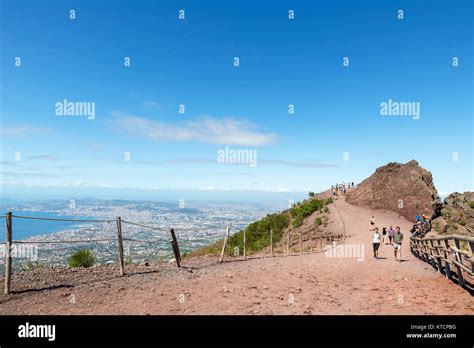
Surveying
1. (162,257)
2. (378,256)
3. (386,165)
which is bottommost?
(378,256)

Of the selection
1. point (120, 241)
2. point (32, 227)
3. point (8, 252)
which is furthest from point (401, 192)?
point (32, 227)

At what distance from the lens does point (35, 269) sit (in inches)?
470

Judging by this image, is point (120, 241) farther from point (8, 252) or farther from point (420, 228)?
point (420, 228)

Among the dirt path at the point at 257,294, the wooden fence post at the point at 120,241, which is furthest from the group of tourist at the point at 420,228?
the wooden fence post at the point at 120,241

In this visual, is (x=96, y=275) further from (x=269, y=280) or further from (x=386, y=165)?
(x=386, y=165)

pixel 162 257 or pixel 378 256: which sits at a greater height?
pixel 162 257

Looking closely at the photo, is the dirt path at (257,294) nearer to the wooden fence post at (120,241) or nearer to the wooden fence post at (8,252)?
the wooden fence post at (8,252)

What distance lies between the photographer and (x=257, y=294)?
9.80 meters

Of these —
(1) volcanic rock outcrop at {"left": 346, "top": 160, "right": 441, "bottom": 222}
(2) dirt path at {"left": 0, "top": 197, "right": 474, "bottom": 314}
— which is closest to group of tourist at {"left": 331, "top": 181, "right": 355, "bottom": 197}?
(1) volcanic rock outcrop at {"left": 346, "top": 160, "right": 441, "bottom": 222}

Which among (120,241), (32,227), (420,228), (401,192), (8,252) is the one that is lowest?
(32,227)

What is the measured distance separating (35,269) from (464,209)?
54.8 m

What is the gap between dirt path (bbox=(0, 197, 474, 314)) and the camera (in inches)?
321

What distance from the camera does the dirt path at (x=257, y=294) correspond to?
816 centimetres
